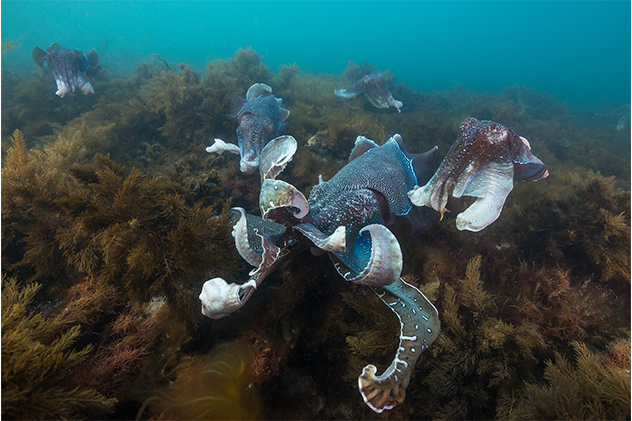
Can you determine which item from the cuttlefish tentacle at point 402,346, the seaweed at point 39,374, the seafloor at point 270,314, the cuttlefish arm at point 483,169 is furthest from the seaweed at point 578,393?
the seaweed at point 39,374

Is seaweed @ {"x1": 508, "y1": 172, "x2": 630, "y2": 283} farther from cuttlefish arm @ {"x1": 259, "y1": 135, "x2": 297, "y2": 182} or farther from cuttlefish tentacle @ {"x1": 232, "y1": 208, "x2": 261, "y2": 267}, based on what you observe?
cuttlefish tentacle @ {"x1": 232, "y1": 208, "x2": 261, "y2": 267}

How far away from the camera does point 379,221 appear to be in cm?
299

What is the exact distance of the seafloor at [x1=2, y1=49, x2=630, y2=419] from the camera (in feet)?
6.73

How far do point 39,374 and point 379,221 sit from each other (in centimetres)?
324

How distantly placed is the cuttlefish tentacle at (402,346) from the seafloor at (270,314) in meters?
0.52

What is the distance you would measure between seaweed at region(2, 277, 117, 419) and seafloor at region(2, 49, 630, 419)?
0.01 m

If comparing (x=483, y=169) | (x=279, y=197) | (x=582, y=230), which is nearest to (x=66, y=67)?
(x=279, y=197)

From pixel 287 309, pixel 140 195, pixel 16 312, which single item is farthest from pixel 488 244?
pixel 16 312

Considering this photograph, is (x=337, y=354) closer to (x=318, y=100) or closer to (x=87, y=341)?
(x=87, y=341)

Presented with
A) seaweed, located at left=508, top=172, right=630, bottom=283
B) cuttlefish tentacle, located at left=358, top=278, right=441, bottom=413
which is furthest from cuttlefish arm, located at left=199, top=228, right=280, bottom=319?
seaweed, located at left=508, top=172, right=630, bottom=283

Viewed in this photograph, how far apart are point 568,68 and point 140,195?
277 feet

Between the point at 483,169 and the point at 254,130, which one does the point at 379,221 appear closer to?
the point at 483,169

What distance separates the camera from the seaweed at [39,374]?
1.59 meters

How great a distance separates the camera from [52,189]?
3004 mm
